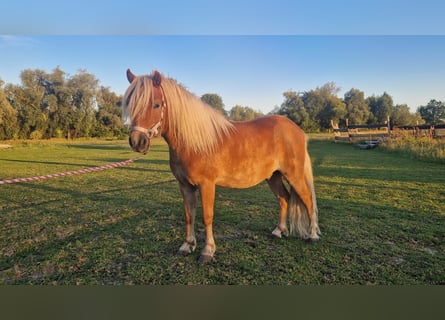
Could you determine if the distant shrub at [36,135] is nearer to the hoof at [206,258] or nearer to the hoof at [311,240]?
the hoof at [206,258]

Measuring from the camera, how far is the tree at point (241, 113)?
344cm

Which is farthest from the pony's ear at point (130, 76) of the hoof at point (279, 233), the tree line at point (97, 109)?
the hoof at point (279, 233)

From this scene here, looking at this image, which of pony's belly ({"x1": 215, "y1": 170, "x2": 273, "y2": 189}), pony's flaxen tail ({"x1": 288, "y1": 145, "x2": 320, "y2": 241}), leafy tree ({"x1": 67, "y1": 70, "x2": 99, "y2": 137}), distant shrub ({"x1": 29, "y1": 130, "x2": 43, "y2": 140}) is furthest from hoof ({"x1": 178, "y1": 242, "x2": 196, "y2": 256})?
distant shrub ({"x1": 29, "y1": 130, "x2": 43, "y2": 140})

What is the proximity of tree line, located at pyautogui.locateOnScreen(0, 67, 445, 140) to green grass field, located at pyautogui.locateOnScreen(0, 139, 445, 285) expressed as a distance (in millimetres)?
1393

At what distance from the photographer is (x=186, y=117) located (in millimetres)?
2305

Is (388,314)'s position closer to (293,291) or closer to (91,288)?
(293,291)

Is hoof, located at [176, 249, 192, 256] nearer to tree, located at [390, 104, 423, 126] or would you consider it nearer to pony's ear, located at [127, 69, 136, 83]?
pony's ear, located at [127, 69, 136, 83]

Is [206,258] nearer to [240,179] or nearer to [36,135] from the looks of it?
[240,179]

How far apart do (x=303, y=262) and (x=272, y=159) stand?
1.13 meters

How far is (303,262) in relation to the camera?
2.31 meters

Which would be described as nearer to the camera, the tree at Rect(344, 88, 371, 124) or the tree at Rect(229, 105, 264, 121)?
the tree at Rect(229, 105, 264, 121)

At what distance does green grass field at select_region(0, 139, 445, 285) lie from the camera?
215cm

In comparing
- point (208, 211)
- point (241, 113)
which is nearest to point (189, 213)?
point (208, 211)

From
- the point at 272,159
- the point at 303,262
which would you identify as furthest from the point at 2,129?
the point at 303,262
